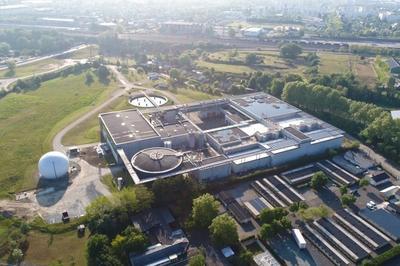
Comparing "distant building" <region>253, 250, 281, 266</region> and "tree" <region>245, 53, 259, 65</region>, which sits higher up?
"tree" <region>245, 53, 259, 65</region>

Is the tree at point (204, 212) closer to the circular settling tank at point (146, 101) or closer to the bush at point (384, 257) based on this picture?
the bush at point (384, 257)

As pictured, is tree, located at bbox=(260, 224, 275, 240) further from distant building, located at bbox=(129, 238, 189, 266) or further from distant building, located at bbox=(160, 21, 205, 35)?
distant building, located at bbox=(160, 21, 205, 35)

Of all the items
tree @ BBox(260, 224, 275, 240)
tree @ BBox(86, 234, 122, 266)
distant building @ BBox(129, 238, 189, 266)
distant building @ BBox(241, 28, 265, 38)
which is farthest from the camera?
distant building @ BBox(241, 28, 265, 38)

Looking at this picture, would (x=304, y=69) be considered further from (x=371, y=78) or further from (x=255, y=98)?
(x=255, y=98)

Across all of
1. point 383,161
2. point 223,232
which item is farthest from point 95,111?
point 383,161

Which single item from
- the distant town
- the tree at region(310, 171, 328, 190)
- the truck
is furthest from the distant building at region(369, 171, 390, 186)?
the truck
